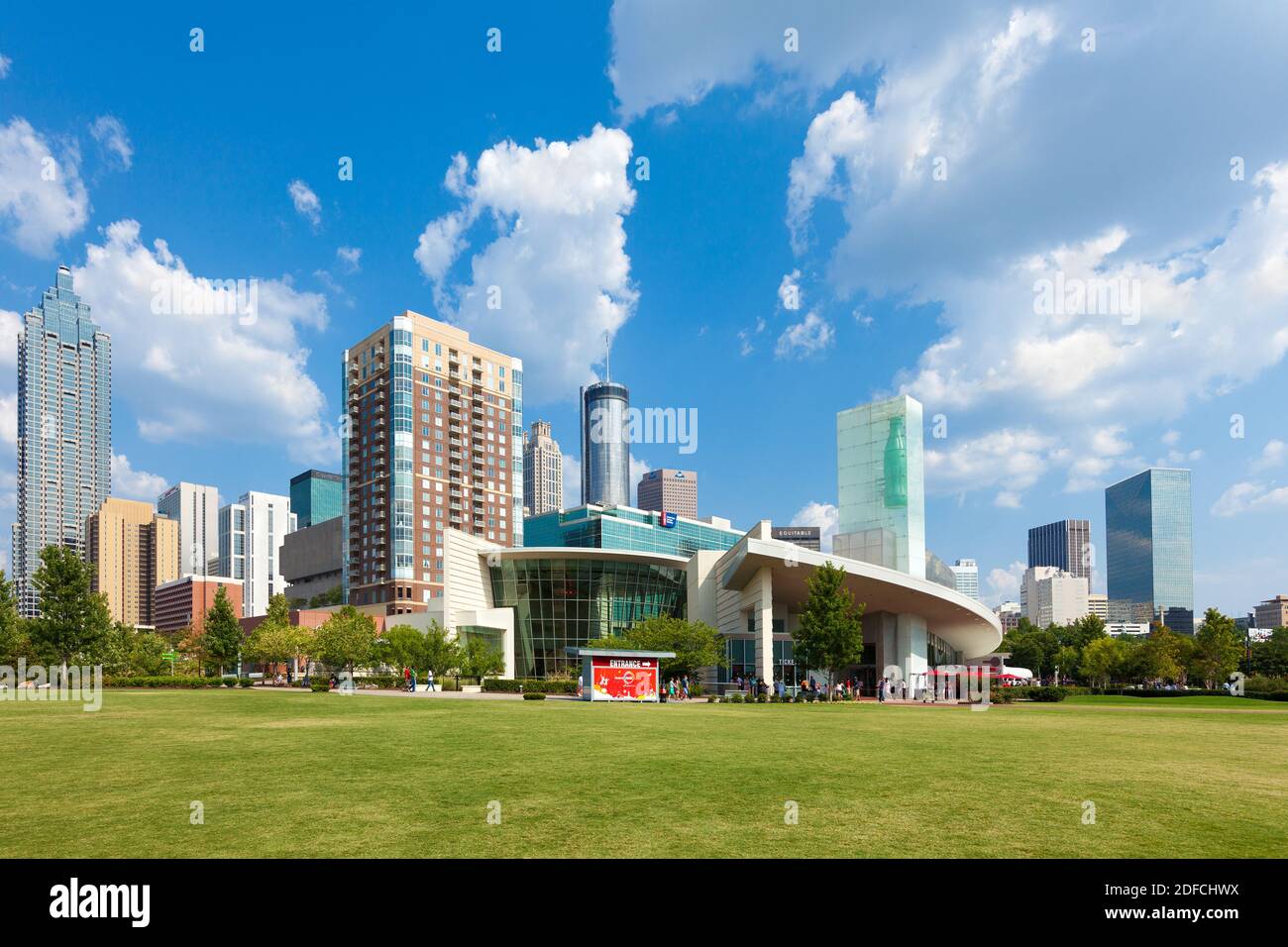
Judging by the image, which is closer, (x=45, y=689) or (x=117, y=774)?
(x=117, y=774)

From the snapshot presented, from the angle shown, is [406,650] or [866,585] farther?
[406,650]

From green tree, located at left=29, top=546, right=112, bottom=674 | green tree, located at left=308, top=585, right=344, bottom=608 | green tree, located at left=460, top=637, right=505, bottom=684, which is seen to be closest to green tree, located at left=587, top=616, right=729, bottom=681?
green tree, located at left=460, top=637, right=505, bottom=684

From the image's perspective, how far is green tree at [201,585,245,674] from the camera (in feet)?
266

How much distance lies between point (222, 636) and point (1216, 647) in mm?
90023

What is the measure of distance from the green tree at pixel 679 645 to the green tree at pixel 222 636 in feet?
147

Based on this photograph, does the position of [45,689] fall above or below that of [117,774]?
below

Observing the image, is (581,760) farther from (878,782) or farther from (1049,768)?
(1049,768)

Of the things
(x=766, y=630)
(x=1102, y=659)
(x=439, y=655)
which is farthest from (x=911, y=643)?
(x=439, y=655)

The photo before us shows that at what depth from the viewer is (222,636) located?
81.8 meters

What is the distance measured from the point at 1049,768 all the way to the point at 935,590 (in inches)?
1819

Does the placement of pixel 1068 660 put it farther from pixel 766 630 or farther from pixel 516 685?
pixel 516 685
